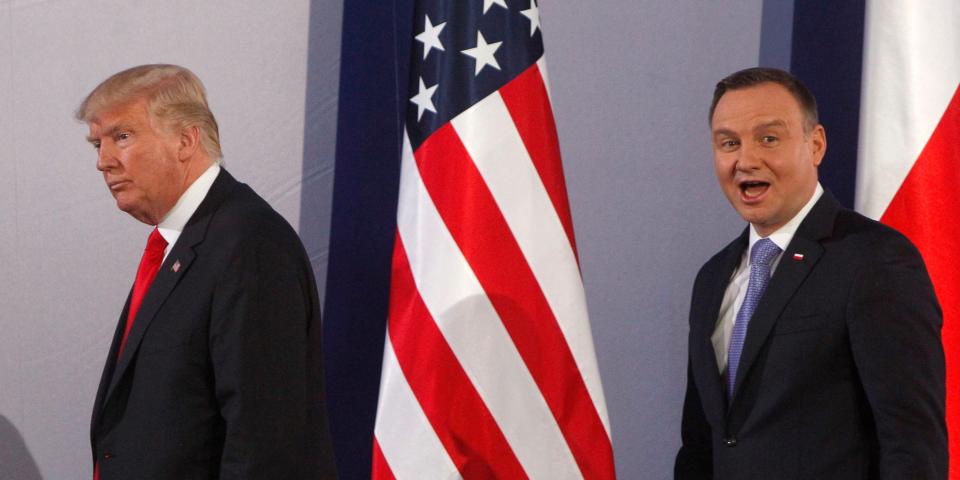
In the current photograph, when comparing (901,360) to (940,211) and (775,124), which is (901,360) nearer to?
(775,124)

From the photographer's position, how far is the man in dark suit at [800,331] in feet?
5.10

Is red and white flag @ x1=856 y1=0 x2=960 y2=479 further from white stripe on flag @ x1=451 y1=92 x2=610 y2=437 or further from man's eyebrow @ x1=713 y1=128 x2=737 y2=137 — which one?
white stripe on flag @ x1=451 y1=92 x2=610 y2=437

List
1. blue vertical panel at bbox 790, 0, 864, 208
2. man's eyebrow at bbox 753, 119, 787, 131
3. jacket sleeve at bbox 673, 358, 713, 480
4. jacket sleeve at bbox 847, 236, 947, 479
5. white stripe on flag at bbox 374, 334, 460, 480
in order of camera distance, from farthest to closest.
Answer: blue vertical panel at bbox 790, 0, 864, 208 → white stripe on flag at bbox 374, 334, 460, 480 → jacket sleeve at bbox 673, 358, 713, 480 → man's eyebrow at bbox 753, 119, 787, 131 → jacket sleeve at bbox 847, 236, 947, 479

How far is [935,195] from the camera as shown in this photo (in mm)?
2113

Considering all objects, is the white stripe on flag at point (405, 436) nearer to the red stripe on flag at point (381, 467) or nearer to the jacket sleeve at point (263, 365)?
the red stripe on flag at point (381, 467)

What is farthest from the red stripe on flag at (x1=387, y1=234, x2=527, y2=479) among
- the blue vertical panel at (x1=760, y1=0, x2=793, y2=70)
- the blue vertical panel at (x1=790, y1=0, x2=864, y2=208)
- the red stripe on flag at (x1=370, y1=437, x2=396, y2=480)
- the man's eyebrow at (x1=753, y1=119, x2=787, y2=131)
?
the blue vertical panel at (x1=760, y1=0, x2=793, y2=70)

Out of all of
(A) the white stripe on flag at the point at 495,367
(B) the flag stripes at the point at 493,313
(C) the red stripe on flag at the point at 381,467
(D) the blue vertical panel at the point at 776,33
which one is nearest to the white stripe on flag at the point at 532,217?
(B) the flag stripes at the point at 493,313

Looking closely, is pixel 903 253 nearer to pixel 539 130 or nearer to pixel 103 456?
pixel 539 130

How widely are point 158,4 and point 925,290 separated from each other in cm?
200

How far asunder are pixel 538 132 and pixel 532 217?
184mm

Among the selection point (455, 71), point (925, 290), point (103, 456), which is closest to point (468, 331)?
point (455, 71)

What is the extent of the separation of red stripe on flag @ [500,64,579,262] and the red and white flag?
592 millimetres

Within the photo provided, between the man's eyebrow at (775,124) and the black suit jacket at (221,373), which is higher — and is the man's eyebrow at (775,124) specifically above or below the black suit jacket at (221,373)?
above

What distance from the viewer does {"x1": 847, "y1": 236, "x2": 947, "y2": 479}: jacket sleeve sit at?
1.53 metres
